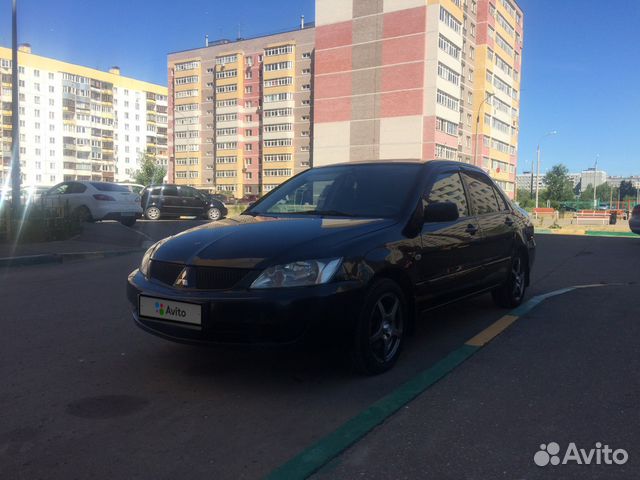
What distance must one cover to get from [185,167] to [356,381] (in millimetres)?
93860

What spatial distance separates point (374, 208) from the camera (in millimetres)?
4188

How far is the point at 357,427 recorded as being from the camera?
286 centimetres

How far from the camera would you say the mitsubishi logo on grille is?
3.33 meters

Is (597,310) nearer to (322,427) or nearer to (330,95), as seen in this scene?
(322,427)

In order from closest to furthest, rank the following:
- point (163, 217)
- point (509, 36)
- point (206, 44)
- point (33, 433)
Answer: point (33, 433)
point (163, 217)
point (509, 36)
point (206, 44)

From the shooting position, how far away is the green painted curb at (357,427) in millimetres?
2447

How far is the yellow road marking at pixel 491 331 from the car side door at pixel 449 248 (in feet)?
1.36

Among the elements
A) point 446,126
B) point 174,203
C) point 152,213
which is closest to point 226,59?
point 446,126

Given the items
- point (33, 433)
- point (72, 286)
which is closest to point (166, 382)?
A: point (33, 433)

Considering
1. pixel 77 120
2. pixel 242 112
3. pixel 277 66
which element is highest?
pixel 277 66

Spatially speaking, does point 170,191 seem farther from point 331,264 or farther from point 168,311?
point 331,264

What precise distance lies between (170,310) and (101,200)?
1337 cm

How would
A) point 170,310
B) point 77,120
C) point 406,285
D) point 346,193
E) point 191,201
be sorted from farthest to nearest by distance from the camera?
1. point 77,120
2. point 191,201
3. point 346,193
4. point 406,285
5. point 170,310

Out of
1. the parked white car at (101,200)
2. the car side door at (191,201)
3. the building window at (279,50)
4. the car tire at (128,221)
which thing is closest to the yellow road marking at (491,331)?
the parked white car at (101,200)
